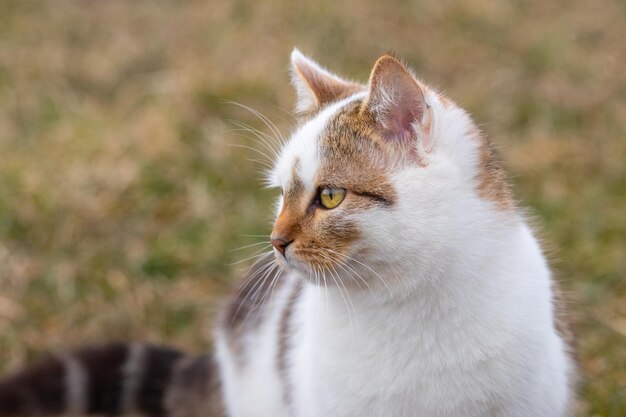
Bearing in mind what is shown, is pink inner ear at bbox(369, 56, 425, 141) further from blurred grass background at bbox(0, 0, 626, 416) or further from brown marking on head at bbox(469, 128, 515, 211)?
blurred grass background at bbox(0, 0, 626, 416)

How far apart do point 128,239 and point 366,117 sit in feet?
7.16

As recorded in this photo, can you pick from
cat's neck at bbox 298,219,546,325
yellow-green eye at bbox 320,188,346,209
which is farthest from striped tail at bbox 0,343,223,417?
yellow-green eye at bbox 320,188,346,209

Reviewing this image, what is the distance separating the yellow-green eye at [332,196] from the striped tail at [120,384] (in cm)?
115

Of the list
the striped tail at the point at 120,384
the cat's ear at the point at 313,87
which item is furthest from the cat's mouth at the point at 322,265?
the striped tail at the point at 120,384

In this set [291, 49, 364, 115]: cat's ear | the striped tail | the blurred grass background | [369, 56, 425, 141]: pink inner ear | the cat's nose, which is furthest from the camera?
the blurred grass background

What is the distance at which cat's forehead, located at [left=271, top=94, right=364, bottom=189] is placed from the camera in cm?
221

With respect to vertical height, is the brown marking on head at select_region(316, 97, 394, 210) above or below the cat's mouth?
above

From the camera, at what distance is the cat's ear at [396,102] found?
2.06 meters

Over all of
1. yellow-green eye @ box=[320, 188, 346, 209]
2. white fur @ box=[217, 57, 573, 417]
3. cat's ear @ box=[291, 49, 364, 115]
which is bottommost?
white fur @ box=[217, 57, 573, 417]

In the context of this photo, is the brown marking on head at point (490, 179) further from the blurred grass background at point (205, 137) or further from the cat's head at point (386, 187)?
the blurred grass background at point (205, 137)

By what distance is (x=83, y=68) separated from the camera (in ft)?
18.3

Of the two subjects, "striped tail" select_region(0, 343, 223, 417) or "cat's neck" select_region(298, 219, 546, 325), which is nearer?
"cat's neck" select_region(298, 219, 546, 325)

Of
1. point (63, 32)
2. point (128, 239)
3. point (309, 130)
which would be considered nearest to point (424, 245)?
point (309, 130)

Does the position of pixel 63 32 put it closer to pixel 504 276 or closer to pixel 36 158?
pixel 36 158
